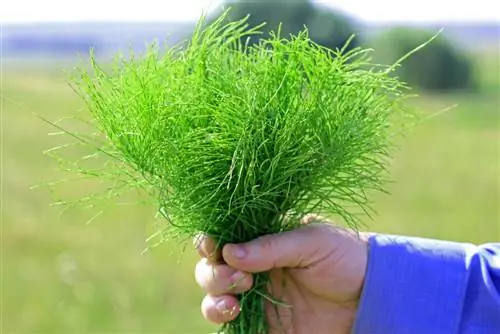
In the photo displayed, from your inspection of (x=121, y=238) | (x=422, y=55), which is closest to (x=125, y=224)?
(x=121, y=238)

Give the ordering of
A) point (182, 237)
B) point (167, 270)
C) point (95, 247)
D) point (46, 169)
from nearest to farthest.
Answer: point (182, 237)
point (167, 270)
point (95, 247)
point (46, 169)

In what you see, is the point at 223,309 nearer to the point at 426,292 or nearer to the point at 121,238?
the point at 426,292

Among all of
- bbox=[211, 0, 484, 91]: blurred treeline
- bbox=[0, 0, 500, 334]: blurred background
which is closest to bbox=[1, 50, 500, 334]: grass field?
bbox=[0, 0, 500, 334]: blurred background

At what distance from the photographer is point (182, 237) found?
4.29 feet

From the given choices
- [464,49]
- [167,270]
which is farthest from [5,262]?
[464,49]

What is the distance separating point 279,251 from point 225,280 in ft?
0.33

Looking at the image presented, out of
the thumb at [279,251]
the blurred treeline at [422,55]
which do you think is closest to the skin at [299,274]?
the thumb at [279,251]

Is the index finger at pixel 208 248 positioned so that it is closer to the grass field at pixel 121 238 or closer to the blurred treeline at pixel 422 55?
the grass field at pixel 121 238

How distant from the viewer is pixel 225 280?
4.19ft

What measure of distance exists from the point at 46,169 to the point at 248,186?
31.4ft

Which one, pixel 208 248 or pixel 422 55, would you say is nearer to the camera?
pixel 208 248

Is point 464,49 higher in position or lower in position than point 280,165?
lower

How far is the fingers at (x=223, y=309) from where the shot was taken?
1.27 m

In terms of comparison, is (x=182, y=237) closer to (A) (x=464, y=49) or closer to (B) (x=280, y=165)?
(B) (x=280, y=165)
